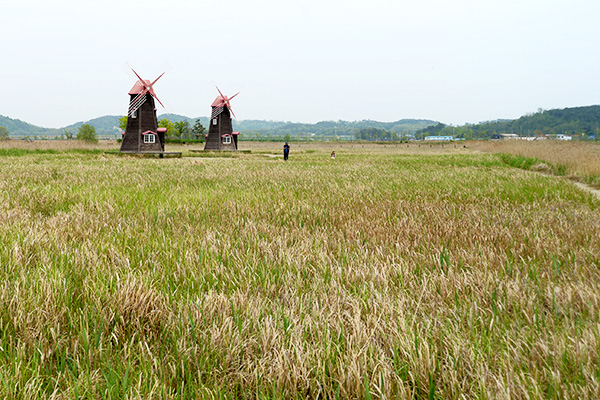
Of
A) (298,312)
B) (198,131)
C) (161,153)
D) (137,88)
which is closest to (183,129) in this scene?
(198,131)

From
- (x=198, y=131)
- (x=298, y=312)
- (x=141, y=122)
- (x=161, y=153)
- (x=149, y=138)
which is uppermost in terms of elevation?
(x=198, y=131)

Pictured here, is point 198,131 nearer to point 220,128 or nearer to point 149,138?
point 220,128

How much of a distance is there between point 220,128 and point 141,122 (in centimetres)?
1476

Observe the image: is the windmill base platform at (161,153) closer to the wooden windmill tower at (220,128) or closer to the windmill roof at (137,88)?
the windmill roof at (137,88)

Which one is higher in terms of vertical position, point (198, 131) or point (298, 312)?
point (198, 131)

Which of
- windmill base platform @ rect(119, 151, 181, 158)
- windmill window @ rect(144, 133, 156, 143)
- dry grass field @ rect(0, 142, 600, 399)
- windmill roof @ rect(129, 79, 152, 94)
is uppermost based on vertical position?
windmill roof @ rect(129, 79, 152, 94)

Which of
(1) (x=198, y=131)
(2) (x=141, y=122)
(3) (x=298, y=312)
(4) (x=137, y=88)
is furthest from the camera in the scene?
(1) (x=198, y=131)

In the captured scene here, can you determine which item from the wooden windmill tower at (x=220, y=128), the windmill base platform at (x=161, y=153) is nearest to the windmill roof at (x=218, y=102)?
the wooden windmill tower at (x=220, y=128)

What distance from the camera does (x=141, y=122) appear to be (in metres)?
39.8

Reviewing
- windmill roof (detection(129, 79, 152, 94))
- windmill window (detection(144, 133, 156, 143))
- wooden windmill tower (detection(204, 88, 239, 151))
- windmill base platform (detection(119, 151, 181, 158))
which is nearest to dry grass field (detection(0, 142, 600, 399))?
windmill base platform (detection(119, 151, 181, 158))

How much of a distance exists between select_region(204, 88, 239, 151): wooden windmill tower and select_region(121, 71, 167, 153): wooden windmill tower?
39.9 feet

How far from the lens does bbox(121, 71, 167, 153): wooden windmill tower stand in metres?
39.3

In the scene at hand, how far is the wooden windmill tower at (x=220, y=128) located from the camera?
52781 millimetres

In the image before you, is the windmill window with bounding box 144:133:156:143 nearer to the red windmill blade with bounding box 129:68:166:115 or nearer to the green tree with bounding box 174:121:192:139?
the red windmill blade with bounding box 129:68:166:115
